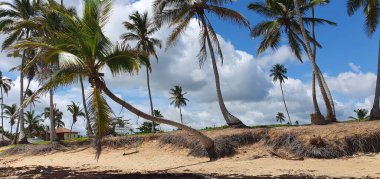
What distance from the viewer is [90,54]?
14.4m

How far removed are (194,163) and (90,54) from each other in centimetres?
774

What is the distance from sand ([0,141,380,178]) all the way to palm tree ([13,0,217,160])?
410 centimetres

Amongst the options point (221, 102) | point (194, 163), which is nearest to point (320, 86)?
point (221, 102)

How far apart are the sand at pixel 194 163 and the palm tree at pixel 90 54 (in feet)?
13.5

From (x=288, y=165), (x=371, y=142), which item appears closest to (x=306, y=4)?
(x=371, y=142)

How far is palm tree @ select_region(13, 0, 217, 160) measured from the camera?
13.8 metres

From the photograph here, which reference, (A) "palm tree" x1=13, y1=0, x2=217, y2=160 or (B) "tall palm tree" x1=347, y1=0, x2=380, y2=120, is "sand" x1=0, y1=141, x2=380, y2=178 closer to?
(A) "palm tree" x1=13, y1=0, x2=217, y2=160

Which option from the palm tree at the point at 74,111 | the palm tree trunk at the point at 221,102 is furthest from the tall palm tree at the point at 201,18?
the palm tree at the point at 74,111

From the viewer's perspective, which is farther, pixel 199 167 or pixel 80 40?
pixel 199 167

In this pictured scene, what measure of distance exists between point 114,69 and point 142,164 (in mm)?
6602

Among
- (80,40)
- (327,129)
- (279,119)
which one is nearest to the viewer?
(80,40)

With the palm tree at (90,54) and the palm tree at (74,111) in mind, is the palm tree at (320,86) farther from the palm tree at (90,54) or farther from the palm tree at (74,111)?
the palm tree at (74,111)

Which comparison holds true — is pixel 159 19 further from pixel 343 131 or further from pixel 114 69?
pixel 343 131

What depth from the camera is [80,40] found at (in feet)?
47.2
